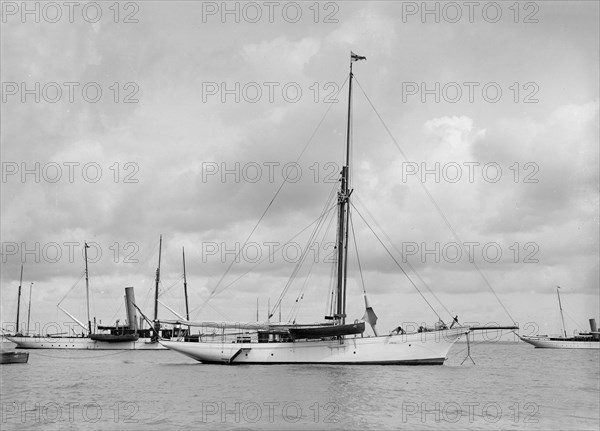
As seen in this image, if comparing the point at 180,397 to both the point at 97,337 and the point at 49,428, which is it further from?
the point at 97,337

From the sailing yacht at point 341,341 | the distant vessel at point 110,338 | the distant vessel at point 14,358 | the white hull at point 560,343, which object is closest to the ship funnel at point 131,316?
the distant vessel at point 110,338

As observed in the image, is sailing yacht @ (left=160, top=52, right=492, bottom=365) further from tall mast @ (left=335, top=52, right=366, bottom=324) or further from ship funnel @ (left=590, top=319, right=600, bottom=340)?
ship funnel @ (left=590, top=319, right=600, bottom=340)

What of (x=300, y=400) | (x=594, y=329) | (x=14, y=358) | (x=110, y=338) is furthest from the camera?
(x=594, y=329)

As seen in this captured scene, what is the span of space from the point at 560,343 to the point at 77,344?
10016 cm

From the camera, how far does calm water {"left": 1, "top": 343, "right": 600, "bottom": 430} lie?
32.0 metres

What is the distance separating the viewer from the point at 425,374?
56438mm

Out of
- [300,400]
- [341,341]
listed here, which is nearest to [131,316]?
[341,341]

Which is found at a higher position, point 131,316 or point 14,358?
point 131,316

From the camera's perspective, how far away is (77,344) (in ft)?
416

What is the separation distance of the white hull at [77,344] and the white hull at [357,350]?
65.4 meters

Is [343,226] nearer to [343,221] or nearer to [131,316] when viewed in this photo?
[343,221]

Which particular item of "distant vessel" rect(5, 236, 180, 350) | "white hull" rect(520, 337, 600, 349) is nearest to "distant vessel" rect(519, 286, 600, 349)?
"white hull" rect(520, 337, 600, 349)

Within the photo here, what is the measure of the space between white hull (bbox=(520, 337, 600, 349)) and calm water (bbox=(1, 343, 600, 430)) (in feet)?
280

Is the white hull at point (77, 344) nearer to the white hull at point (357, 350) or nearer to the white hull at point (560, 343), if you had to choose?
the white hull at point (357, 350)
